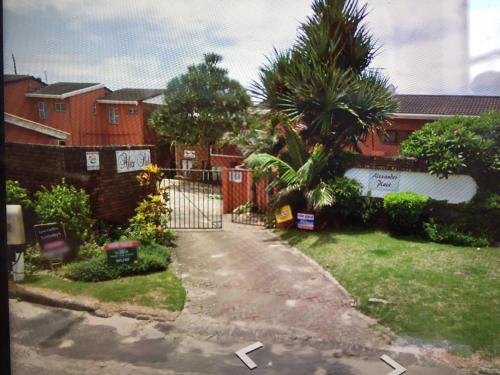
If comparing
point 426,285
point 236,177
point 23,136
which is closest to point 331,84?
point 426,285

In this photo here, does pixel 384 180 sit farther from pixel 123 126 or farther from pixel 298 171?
pixel 123 126

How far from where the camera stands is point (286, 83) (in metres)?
4.12

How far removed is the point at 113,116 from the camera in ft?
8.16

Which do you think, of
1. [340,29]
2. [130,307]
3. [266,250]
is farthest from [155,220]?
[340,29]

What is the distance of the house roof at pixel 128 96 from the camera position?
2.19 metres

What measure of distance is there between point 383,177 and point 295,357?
3.09 metres

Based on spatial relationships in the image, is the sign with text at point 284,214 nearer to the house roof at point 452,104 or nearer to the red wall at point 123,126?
the house roof at point 452,104

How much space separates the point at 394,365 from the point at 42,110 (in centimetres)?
230

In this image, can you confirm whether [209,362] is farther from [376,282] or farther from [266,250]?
[266,250]

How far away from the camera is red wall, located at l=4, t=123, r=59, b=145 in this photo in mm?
1631

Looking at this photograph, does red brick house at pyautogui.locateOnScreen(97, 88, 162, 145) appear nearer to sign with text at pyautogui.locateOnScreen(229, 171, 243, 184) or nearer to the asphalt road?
the asphalt road

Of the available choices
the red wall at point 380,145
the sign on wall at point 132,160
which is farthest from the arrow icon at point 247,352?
the red wall at point 380,145

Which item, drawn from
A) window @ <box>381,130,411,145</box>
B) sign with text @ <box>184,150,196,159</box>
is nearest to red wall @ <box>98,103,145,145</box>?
sign with text @ <box>184,150,196,159</box>

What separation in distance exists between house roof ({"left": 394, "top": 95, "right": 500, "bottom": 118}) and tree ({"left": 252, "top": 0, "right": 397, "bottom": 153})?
0.22 meters
